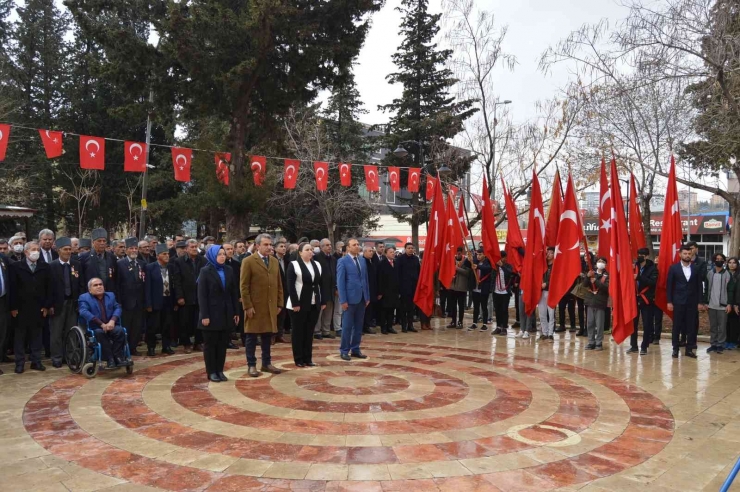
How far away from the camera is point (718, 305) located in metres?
10.9

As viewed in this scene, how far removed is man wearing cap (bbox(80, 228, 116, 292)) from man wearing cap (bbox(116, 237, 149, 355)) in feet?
0.36

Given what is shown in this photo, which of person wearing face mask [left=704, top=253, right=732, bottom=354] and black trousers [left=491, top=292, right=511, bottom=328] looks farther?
black trousers [left=491, top=292, right=511, bottom=328]

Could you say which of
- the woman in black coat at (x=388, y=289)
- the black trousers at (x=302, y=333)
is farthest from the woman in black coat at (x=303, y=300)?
the woman in black coat at (x=388, y=289)

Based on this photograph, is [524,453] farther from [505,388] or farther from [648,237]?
[648,237]

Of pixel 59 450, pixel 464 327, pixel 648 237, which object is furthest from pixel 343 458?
pixel 648 237

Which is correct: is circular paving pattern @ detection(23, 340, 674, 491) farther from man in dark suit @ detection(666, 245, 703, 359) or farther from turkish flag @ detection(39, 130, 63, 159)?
turkish flag @ detection(39, 130, 63, 159)

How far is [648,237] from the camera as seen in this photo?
21.0 meters

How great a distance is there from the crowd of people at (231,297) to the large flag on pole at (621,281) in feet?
4.10

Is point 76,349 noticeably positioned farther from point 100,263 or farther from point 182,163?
point 182,163

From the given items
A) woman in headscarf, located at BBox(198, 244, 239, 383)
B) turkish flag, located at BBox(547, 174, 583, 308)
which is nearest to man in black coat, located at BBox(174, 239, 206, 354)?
woman in headscarf, located at BBox(198, 244, 239, 383)

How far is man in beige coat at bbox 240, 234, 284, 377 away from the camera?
810cm

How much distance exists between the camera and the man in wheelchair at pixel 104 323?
8.04m

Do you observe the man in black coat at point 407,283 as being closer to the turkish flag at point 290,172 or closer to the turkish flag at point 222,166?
the turkish flag at point 290,172

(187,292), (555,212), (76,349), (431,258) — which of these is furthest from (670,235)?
(76,349)
